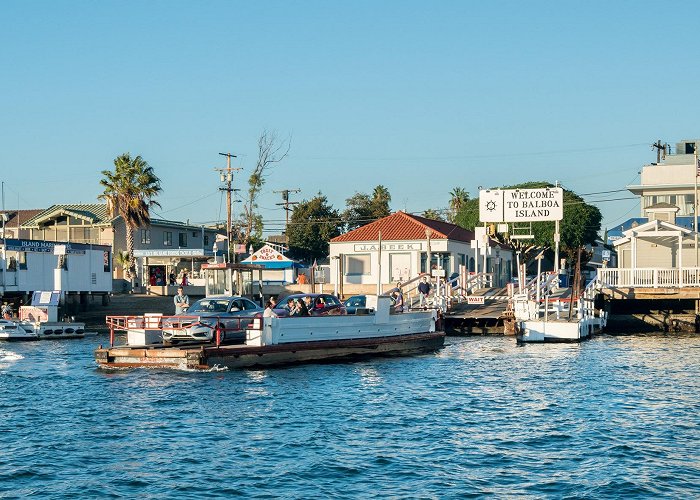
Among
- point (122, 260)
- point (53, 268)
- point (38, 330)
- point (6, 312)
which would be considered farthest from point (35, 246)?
point (122, 260)

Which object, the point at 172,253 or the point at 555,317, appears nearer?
the point at 555,317

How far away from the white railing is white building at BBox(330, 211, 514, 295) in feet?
43.5

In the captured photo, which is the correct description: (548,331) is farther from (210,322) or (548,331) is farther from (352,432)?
(352,432)

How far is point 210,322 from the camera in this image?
30734 mm

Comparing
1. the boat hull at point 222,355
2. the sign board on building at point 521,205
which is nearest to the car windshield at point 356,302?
the boat hull at point 222,355

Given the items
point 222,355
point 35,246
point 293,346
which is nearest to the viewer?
point 222,355

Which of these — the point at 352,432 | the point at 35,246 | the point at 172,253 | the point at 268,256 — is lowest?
the point at 352,432

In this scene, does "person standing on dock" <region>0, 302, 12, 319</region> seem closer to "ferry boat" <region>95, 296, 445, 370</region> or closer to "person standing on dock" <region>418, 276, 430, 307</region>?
"ferry boat" <region>95, 296, 445, 370</region>

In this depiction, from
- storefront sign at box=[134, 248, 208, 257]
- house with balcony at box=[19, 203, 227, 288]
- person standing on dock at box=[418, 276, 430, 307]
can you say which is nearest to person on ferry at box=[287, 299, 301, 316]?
person standing on dock at box=[418, 276, 430, 307]

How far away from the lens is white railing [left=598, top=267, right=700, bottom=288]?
49.9m

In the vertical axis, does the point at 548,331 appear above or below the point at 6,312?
below

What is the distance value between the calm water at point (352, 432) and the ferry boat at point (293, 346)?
19.3 inches

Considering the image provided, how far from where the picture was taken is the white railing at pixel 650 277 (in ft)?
164

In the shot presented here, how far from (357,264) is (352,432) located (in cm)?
4736
